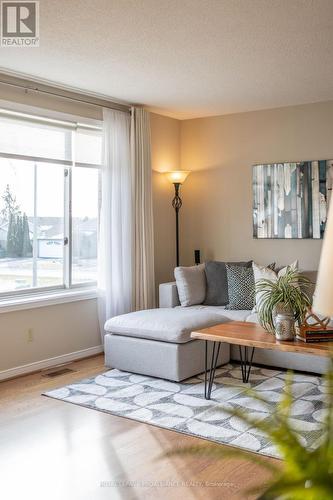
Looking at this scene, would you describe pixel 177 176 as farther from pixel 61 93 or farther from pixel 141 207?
pixel 61 93

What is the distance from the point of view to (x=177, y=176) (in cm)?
618

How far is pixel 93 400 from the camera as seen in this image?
3990 millimetres

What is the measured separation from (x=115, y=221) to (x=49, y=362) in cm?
149

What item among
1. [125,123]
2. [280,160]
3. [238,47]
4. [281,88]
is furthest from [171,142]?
[238,47]

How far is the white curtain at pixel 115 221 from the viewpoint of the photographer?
542 centimetres

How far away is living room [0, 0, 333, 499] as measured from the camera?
3.18 meters

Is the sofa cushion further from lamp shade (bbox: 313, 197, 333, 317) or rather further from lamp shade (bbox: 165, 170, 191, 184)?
lamp shade (bbox: 313, 197, 333, 317)

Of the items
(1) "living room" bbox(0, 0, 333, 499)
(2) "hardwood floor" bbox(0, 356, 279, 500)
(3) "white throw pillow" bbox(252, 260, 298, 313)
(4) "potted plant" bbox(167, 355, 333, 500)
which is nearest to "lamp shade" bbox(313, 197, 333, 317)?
(4) "potted plant" bbox(167, 355, 333, 500)

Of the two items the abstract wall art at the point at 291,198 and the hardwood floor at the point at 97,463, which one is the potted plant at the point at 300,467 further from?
the abstract wall art at the point at 291,198

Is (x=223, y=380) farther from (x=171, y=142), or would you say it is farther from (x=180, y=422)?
(x=171, y=142)

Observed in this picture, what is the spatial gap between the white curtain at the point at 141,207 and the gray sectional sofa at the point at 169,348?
0.82m

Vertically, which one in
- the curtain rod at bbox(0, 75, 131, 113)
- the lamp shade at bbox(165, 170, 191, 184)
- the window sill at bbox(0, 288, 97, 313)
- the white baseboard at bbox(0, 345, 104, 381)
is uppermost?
the curtain rod at bbox(0, 75, 131, 113)

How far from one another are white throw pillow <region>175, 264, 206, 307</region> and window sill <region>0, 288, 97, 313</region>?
852 millimetres

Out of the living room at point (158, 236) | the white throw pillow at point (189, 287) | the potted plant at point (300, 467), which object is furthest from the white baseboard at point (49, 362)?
the potted plant at point (300, 467)
